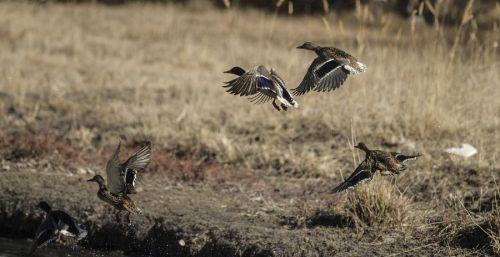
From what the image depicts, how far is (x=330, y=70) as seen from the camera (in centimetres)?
554

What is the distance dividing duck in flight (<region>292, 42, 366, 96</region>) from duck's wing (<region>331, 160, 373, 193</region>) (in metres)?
0.57

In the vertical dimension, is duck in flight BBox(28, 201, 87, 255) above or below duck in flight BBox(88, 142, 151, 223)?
→ below

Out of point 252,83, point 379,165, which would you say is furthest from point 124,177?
point 379,165

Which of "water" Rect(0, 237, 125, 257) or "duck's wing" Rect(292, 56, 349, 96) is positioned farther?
"water" Rect(0, 237, 125, 257)

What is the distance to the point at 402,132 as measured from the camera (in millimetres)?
8539

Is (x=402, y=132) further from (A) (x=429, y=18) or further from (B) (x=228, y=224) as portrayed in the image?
(A) (x=429, y=18)

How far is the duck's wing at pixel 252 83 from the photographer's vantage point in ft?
17.2

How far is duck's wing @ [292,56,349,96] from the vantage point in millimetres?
5457

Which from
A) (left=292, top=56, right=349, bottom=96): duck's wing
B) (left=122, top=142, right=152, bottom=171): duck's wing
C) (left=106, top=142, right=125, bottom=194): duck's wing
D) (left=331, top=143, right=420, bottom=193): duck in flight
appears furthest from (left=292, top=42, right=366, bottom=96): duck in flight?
(left=106, top=142, right=125, bottom=194): duck's wing

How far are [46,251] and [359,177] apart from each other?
2.59 m

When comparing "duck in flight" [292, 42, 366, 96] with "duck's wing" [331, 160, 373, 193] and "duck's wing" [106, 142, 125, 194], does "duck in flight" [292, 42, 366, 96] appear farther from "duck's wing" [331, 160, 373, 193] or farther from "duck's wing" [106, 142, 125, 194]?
"duck's wing" [106, 142, 125, 194]

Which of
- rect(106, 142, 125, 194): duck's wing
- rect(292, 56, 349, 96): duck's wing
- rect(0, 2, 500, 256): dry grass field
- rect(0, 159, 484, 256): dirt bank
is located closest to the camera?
rect(292, 56, 349, 96): duck's wing

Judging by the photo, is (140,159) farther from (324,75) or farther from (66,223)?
(324,75)

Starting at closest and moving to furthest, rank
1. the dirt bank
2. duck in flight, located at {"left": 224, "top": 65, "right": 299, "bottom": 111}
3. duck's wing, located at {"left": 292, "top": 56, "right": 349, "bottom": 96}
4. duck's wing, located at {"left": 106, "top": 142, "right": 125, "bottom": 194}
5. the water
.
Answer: duck in flight, located at {"left": 224, "top": 65, "right": 299, "bottom": 111} → duck's wing, located at {"left": 292, "top": 56, "right": 349, "bottom": 96} → duck's wing, located at {"left": 106, "top": 142, "right": 125, "bottom": 194} → the dirt bank → the water
